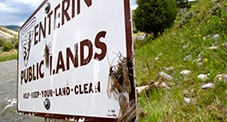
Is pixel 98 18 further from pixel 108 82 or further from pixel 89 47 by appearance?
pixel 108 82

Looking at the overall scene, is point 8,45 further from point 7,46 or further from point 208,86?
point 208,86

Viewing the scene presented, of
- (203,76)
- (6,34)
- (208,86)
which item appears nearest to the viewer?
(208,86)

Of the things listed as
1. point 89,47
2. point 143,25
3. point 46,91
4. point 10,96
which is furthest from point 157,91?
point 143,25

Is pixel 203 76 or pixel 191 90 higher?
pixel 203 76

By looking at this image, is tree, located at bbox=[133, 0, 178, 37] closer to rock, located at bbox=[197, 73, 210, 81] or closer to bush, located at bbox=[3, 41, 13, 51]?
rock, located at bbox=[197, 73, 210, 81]

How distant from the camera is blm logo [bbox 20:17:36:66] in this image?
5.19ft

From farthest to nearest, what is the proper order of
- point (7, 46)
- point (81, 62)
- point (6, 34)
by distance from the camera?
point (6, 34) → point (7, 46) → point (81, 62)

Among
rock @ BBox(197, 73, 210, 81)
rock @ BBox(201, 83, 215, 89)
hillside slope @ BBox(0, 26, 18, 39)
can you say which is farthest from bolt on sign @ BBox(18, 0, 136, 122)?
hillside slope @ BBox(0, 26, 18, 39)

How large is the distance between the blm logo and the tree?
7.13 meters

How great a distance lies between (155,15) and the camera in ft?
28.8

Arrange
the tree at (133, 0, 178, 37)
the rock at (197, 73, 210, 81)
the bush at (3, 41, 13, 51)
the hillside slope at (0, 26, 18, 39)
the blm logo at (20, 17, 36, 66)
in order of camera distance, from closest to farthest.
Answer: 1. the blm logo at (20, 17, 36, 66)
2. the rock at (197, 73, 210, 81)
3. the tree at (133, 0, 178, 37)
4. the bush at (3, 41, 13, 51)
5. the hillside slope at (0, 26, 18, 39)

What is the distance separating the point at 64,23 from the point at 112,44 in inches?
16.9

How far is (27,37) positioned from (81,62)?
30.5 inches

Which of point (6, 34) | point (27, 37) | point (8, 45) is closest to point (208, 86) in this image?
point (27, 37)
